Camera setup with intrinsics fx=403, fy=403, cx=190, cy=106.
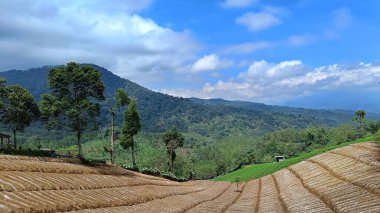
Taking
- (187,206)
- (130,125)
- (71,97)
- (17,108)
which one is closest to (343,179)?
(187,206)

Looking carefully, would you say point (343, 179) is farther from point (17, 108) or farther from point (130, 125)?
point (130, 125)

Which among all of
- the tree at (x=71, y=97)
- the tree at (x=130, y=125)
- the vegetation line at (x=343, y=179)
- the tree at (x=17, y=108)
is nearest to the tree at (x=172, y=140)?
the tree at (x=130, y=125)

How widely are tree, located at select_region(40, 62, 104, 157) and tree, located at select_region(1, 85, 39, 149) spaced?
14682mm

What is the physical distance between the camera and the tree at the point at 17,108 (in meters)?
68.2

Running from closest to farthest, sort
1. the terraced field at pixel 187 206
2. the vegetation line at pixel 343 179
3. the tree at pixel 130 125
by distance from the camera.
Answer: the terraced field at pixel 187 206 → the vegetation line at pixel 343 179 → the tree at pixel 130 125

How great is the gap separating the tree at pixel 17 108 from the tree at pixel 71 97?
14.7 meters

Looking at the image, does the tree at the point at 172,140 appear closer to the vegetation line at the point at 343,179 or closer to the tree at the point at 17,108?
the tree at the point at 17,108

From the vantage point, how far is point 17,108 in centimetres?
6838

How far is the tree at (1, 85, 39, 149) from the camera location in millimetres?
68250

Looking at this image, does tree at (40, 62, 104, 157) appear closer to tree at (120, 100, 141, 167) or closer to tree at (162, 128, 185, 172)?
tree at (120, 100, 141, 167)

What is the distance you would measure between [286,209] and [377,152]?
25.5 feet

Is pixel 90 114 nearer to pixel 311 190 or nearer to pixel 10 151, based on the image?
pixel 10 151

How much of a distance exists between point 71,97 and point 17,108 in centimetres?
1870

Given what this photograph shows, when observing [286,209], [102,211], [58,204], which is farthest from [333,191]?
[58,204]
